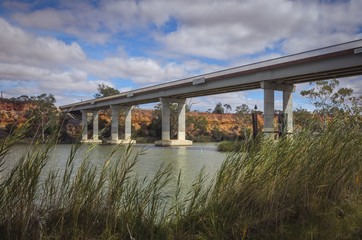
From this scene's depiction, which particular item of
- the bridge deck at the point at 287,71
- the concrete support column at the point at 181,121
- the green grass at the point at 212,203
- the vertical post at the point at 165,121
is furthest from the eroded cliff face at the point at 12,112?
the green grass at the point at 212,203

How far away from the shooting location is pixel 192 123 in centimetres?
6200

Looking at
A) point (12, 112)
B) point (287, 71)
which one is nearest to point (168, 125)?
point (287, 71)

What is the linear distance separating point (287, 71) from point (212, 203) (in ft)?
75.4

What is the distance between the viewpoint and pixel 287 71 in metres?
24.9

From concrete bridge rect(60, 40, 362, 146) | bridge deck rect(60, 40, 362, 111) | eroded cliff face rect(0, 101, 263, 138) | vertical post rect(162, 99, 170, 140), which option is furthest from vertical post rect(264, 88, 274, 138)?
eroded cliff face rect(0, 101, 263, 138)

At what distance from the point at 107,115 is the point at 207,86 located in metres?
39.2

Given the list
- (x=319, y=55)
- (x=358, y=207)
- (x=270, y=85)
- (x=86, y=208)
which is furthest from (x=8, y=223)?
(x=270, y=85)

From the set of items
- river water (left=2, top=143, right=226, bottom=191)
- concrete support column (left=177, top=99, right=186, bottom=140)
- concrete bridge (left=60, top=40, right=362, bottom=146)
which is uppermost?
concrete bridge (left=60, top=40, right=362, bottom=146)

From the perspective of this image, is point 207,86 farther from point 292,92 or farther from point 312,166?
point 312,166

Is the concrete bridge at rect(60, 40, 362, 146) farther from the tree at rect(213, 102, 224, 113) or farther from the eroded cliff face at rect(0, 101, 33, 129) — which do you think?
the tree at rect(213, 102, 224, 113)

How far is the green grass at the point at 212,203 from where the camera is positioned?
13.1ft

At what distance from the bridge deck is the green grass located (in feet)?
48.0

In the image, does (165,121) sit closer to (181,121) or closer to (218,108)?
(181,121)

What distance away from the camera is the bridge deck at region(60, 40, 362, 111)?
828 inches
